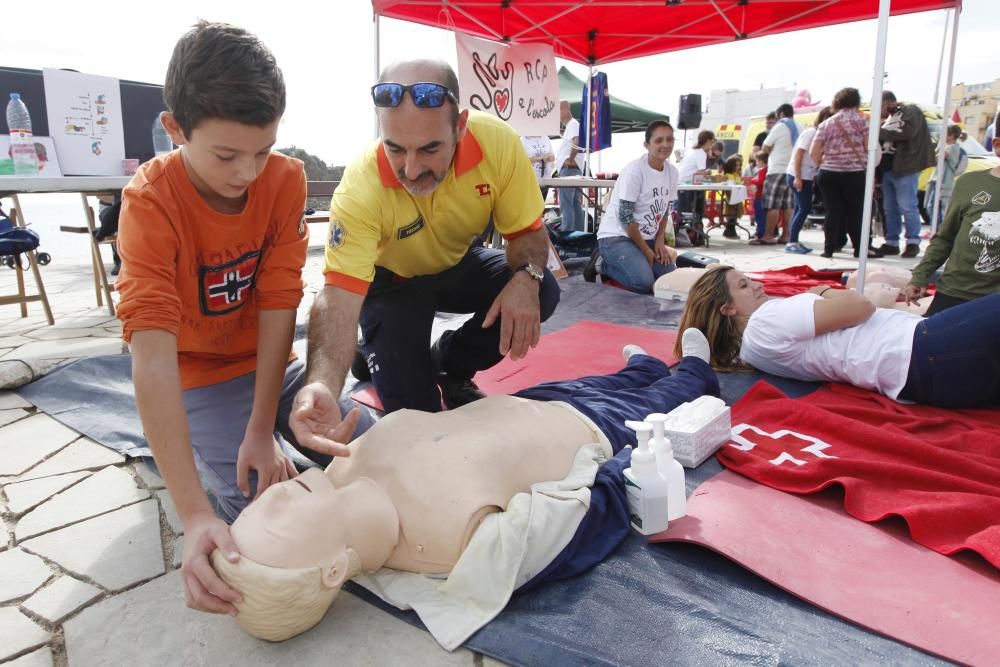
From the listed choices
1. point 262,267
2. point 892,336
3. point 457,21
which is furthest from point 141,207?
point 457,21

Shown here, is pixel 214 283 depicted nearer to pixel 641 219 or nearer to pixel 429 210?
pixel 429 210

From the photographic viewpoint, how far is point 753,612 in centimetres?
129

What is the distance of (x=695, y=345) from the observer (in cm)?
272

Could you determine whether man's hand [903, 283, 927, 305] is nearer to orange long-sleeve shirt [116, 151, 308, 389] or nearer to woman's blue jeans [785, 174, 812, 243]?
orange long-sleeve shirt [116, 151, 308, 389]

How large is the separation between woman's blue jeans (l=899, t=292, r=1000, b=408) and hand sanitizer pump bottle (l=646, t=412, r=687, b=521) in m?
1.24

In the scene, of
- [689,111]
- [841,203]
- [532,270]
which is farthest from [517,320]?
[689,111]

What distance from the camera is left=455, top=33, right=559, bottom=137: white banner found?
5.38 m

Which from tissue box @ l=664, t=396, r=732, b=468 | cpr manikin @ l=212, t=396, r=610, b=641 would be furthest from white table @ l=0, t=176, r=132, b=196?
tissue box @ l=664, t=396, r=732, b=468

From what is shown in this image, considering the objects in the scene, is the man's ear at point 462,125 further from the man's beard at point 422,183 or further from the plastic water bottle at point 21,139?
the plastic water bottle at point 21,139

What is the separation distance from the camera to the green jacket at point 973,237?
2.67m

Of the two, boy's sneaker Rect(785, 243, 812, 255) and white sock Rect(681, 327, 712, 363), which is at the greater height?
boy's sneaker Rect(785, 243, 812, 255)

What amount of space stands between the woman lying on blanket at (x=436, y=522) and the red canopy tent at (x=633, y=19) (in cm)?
420

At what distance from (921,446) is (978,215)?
1502 millimetres

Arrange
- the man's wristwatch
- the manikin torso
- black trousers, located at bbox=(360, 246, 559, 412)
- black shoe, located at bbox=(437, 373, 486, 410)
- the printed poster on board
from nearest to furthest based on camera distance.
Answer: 1. the manikin torso
2. the man's wristwatch
3. black trousers, located at bbox=(360, 246, 559, 412)
4. black shoe, located at bbox=(437, 373, 486, 410)
5. the printed poster on board
